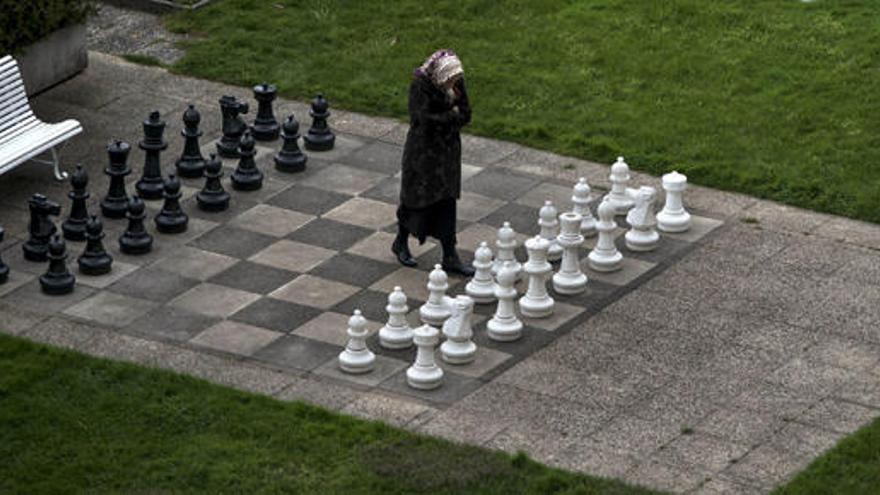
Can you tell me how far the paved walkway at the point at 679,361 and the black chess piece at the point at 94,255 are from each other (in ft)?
0.99

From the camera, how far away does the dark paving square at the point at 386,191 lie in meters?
18.4

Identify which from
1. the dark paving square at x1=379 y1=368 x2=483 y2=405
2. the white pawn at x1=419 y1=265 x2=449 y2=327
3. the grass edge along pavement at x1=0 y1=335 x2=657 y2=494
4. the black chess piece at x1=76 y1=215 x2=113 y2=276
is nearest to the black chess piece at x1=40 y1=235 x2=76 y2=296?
the black chess piece at x1=76 y1=215 x2=113 y2=276

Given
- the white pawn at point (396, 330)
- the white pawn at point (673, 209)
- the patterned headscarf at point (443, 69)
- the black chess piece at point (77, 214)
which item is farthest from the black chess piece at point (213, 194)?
the white pawn at point (673, 209)

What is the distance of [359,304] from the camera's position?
1633 centimetres

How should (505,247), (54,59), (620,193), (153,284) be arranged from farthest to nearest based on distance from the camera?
(54,59) < (620,193) < (153,284) < (505,247)

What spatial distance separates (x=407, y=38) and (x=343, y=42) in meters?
0.63

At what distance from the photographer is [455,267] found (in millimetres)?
16859

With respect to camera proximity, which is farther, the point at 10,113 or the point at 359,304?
the point at 10,113

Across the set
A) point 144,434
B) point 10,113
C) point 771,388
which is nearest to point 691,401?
point 771,388

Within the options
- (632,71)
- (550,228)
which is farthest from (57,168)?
(632,71)

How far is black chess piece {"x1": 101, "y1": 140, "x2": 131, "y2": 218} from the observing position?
17.7 metres

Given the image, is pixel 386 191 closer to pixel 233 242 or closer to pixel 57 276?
pixel 233 242

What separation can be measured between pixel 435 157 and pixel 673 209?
7.17ft

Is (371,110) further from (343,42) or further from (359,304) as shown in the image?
(359,304)
